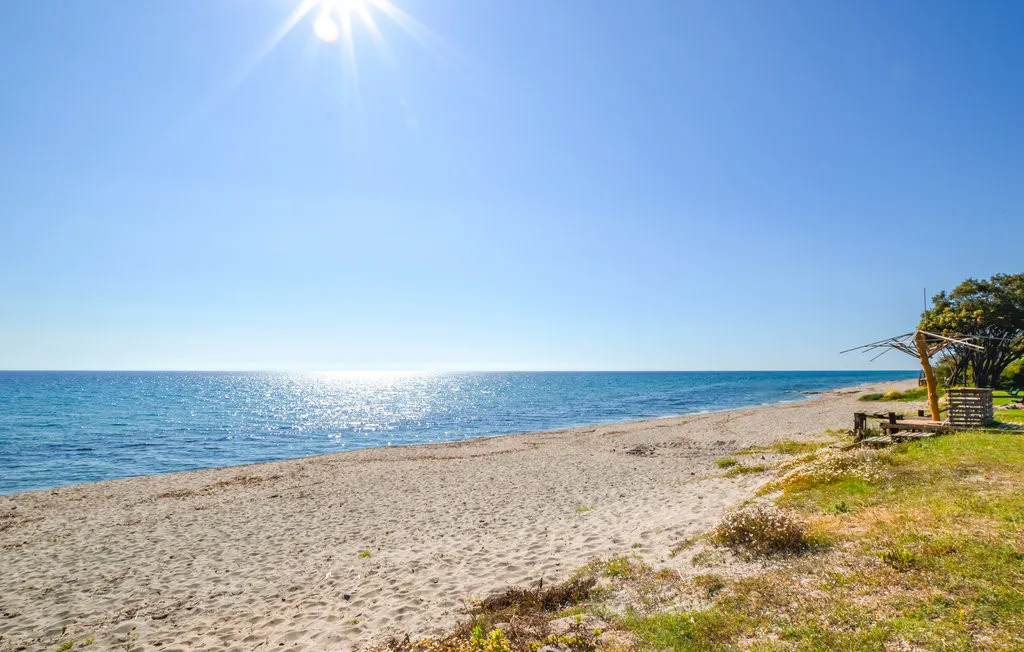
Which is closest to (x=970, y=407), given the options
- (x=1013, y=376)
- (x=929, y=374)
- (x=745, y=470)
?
(x=929, y=374)

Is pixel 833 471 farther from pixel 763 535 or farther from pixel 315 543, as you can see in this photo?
pixel 315 543

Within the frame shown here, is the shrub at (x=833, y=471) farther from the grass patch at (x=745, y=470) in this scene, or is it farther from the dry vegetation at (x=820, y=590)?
the grass patch at (x=745, y=470)

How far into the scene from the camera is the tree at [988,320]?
40.1m

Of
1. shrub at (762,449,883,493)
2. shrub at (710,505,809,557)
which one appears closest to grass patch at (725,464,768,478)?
shrub at (762,449,883,493)

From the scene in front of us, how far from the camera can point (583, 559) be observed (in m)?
10.4

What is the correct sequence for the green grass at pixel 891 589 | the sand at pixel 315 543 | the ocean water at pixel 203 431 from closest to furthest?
the green grass at pixel 891 589 < the sand at pixel 315 543 < the ocean water at pixel 203 431

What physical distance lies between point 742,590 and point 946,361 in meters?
63.0

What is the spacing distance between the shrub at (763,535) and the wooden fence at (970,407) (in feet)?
48.4

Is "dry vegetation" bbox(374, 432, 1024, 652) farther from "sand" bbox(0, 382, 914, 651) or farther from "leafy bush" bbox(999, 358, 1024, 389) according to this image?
"leafy bush" bbox(999, 358, 1024, 389)

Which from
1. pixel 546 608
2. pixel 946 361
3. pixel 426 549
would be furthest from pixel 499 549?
pixel 946 361

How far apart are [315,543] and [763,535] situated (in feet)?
39.4

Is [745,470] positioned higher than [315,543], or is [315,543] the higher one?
[745,470]

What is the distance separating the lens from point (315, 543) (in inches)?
566

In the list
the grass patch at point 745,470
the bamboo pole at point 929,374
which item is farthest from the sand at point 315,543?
the bamboo pole at point 929,374
